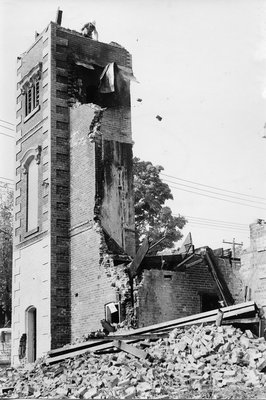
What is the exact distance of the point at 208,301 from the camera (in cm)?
1758

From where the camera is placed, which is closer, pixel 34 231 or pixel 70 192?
pixel 70 192

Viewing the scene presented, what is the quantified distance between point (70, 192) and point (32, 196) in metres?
1.98

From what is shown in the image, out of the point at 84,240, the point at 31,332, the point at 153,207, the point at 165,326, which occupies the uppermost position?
the point at 153,207

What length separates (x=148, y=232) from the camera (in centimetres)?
3145

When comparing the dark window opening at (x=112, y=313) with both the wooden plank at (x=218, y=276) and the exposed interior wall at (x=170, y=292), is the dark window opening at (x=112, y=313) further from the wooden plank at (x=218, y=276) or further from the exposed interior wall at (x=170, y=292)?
the wooden plank at (x=218, y=276)

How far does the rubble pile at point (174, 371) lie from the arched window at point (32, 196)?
714cm

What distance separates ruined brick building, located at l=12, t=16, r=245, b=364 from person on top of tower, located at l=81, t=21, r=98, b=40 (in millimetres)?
775

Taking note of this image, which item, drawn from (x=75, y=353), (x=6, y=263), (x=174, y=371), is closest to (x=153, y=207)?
(x=6, y=263)

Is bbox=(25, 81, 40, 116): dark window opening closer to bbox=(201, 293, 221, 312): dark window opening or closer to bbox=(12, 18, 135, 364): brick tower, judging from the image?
bbox=(12, 18, 135, 364): brick tower

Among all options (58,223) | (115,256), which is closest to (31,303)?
(58,223)

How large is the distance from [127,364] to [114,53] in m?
12.2

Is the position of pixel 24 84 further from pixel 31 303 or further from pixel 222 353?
pixel 222 353

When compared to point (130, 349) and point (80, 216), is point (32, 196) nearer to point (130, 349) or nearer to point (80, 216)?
point (80, 216)

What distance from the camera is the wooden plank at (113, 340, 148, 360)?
482 inches
